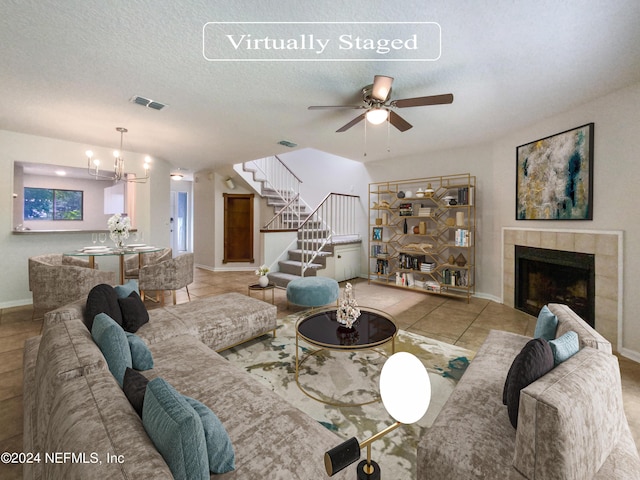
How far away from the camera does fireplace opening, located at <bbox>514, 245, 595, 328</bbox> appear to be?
3238mm

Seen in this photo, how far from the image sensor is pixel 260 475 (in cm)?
97

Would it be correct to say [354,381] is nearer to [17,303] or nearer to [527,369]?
[527,369]

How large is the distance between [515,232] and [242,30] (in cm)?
425

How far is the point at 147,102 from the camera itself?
313cm

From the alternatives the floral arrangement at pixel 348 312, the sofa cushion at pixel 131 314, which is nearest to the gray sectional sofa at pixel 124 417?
the sofa cushion at pixel 131 314

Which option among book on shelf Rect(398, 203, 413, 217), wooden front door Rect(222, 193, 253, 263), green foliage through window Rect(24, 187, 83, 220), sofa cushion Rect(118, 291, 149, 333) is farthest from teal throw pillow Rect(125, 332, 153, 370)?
green foliage through window Rect(24, 187, 83, 220)

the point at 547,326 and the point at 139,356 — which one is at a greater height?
the point at 547,326

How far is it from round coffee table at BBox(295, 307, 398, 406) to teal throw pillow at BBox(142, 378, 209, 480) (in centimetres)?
128

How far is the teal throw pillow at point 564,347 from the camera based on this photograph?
4.12ft

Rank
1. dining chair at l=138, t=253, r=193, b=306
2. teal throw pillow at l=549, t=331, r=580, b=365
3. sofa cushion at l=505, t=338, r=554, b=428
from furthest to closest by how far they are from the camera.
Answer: dining chair at l=138, t=253, r=193, b=306 → teal throw pillow at l=549, t=331, r=580, b=365 → sofa cushion at l=505, t=338, r=554, b=428

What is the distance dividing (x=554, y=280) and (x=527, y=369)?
3.45 meters

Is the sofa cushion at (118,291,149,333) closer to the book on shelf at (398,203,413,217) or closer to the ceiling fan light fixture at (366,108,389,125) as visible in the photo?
the ceiling fan light fixture at (366,108,389,125)

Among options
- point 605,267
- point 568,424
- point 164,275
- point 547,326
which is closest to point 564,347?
point 568,424

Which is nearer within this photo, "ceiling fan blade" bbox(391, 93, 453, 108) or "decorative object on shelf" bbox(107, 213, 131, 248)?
"ceiling fan blade" bbox(391, 93, 453, 108)
